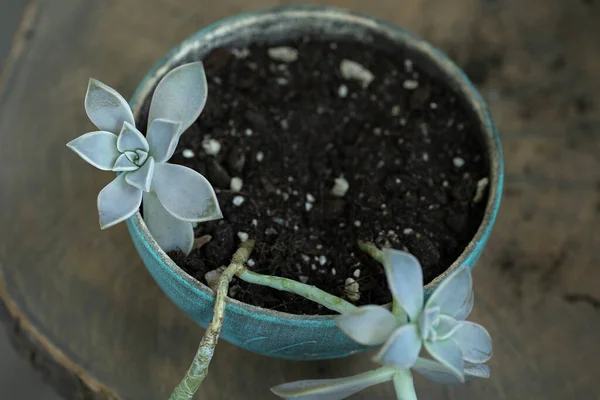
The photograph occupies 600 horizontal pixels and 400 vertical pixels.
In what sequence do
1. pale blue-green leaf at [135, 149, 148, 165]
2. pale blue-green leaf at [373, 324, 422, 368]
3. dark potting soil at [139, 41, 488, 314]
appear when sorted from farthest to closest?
dark potting soil at [139, 41, 488, 314] < pale blue-green leaf at [135, 149, 148, 165] < pale blue-green leaf at [373, 324, 422, 368]

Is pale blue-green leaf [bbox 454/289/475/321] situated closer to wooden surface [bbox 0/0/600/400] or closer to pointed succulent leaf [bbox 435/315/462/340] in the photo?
pointed succulent leaf [bbox 435/315/462/340]

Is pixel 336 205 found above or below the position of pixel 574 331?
above

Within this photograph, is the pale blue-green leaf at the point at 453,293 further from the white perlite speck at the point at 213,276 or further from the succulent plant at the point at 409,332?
the white perlite speck at the point at 213,276

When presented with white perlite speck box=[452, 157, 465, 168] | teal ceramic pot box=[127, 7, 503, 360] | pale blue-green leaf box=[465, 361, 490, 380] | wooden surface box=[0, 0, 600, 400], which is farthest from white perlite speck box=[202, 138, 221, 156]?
→ pale blue-green leaf box=[465, 361, 490, 380]

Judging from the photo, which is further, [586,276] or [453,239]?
[586,276]

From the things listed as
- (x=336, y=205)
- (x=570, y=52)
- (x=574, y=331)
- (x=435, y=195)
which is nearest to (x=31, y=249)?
(x=336, y=205)

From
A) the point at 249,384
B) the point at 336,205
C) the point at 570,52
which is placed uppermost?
the point at 570,52

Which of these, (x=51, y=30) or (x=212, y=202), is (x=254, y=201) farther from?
(x=51, y=30)

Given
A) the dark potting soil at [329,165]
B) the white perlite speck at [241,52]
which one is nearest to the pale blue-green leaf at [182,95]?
the dark potting soil at [329,165]
